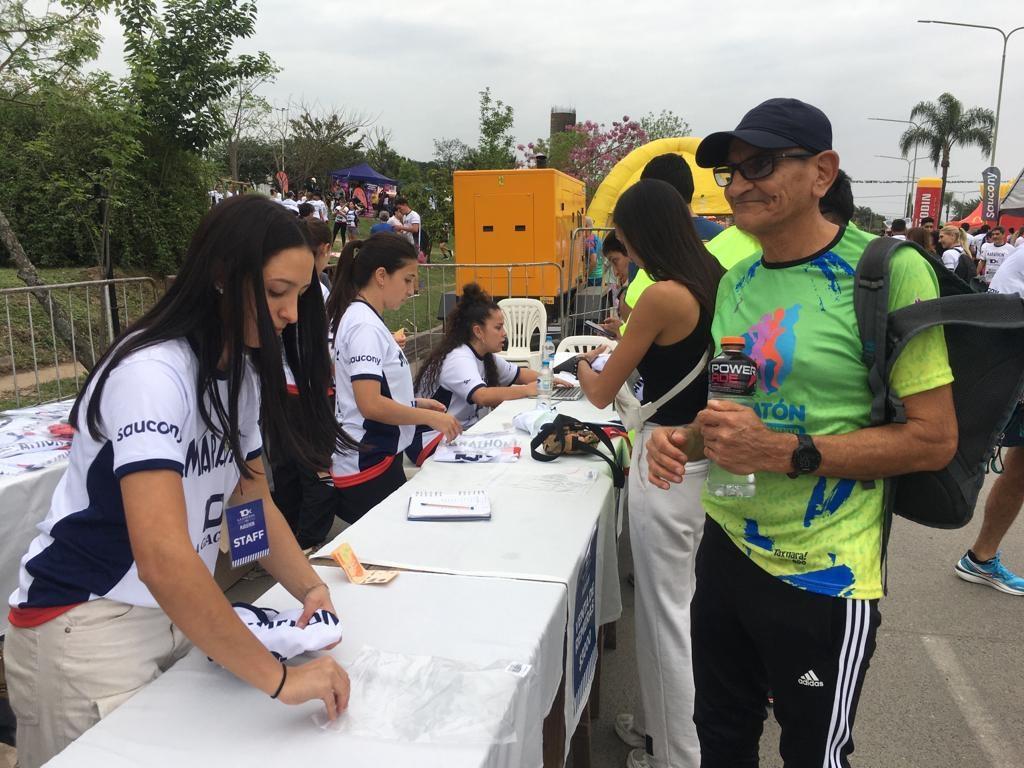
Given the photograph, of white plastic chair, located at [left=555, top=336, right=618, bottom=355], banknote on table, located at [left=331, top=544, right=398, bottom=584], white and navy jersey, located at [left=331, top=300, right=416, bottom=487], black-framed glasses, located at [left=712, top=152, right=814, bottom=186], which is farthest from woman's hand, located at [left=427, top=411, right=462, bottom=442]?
white plastic chair, located at [left=555, top=336, right=618, bottom=355]

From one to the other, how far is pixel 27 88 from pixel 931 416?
25.1 feet

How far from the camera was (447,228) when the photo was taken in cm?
1942

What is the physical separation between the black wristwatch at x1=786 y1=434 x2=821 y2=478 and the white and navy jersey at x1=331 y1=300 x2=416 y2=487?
6.45 ft

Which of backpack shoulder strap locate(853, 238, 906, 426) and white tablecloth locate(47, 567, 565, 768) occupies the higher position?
backpack shoulder strap locate(853, 238, 906, 426)

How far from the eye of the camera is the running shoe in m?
3.58

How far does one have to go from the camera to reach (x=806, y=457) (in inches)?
52.9

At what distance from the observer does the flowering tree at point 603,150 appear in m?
19.9

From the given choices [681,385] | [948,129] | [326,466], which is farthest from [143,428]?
[948,129]

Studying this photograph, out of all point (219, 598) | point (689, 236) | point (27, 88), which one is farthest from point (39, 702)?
point (27, 88)

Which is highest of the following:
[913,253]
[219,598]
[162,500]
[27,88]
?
[27,88]

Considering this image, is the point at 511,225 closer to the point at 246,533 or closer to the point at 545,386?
the point at 545,386

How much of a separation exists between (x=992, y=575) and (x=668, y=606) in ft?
8.24

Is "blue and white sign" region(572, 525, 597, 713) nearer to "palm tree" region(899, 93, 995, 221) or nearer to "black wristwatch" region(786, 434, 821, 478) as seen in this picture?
"black wristwatch" region(786, 434, 821, 478)

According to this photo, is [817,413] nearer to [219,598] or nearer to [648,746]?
[219,598]
